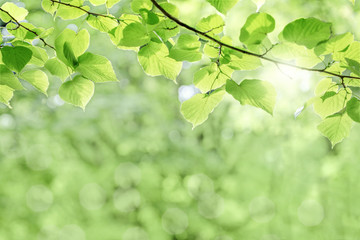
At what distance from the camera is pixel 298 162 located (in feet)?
11.3

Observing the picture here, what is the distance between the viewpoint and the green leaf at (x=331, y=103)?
0.50m

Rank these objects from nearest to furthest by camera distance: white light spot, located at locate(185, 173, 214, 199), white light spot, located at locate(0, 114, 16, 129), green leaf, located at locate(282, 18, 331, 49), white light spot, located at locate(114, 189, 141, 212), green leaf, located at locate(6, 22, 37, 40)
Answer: green leaf, located at locate(282, 18, 331, 49)
green leaf, located at locate(6, 22, 37, 40)
white light spot, located at locate(0, 114, 16, 129)
white light spot, located at locate(114, 189, 141, 212)
white light spot, located at locate(185, 173, 214, 199)

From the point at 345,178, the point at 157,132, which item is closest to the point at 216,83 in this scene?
the point at 157,132

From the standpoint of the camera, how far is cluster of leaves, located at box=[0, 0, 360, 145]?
38cm

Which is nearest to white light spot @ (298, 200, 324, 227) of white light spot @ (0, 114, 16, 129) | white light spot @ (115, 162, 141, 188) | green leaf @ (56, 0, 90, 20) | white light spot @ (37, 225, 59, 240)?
white light spot @ (115, 162, 141, 188)

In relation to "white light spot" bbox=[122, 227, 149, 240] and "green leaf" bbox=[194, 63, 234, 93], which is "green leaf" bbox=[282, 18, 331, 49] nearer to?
"green leaf" bbox=[194, 63, 234, 93]

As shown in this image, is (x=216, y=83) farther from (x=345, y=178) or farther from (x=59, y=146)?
(x=345, y=178)

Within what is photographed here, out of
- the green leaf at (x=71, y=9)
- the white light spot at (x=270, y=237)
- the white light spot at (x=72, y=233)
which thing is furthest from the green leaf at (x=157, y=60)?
the white light spot at (x=270, y=237)

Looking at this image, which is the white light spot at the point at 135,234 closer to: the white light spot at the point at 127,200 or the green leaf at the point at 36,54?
the white light spot at the point at 127,200

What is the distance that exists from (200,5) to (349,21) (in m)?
1.35

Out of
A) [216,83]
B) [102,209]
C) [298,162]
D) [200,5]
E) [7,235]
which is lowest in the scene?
[7,235]

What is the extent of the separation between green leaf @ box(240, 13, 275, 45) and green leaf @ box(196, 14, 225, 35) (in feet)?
0.14

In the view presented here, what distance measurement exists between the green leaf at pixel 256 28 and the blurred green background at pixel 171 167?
2576 mm

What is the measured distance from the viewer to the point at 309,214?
3332 millimetres
